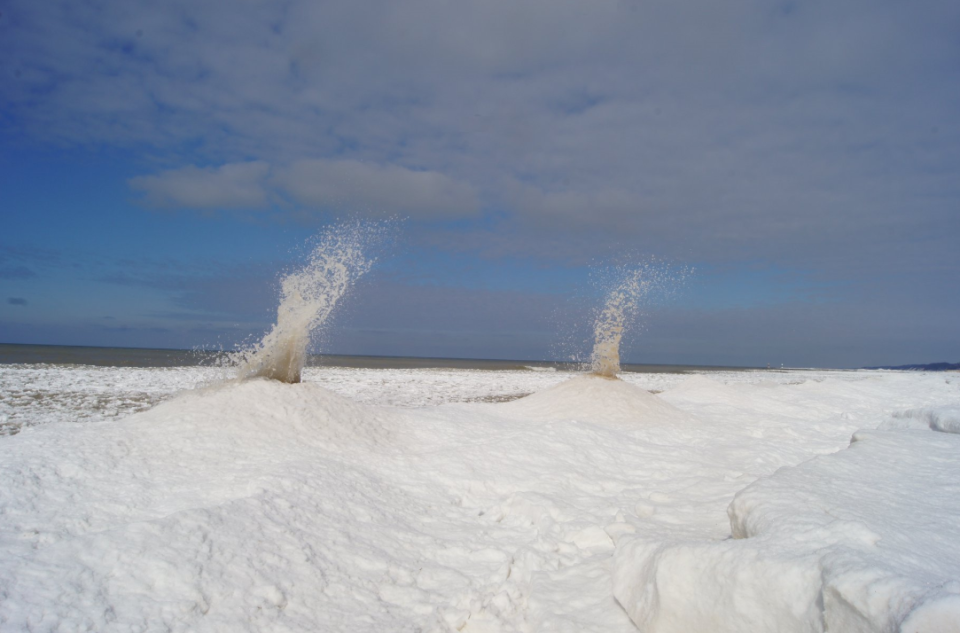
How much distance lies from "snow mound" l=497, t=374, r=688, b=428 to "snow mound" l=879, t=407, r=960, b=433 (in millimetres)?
3260

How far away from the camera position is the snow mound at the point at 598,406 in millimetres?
9445

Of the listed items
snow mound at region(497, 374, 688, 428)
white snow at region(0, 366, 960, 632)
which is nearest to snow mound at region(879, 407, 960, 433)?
white snow at region(0, 366, 960, 632)

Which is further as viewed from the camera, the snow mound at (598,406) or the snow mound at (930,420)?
the snow mound at (598,406)

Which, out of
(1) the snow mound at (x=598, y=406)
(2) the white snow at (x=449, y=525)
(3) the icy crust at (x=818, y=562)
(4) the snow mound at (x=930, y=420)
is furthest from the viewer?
(1) the snow mound at (x=598, y=406)

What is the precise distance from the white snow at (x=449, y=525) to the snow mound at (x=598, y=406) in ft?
4.25

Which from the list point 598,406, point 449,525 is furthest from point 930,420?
point 449,525

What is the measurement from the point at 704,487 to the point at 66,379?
17.7 metres

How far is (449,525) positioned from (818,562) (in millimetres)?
3118

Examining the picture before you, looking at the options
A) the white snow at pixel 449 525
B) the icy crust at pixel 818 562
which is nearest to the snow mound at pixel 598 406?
the white snow at pixel 449 525

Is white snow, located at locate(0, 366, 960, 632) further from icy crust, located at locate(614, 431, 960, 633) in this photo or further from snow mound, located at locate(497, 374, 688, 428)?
snow mound, located at locate(497, 374, 688, 428)

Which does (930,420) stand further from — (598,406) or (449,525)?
(449,525)

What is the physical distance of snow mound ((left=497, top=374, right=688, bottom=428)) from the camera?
9.45 m

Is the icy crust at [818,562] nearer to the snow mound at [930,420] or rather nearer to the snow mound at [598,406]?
the snow mound at [930,420]

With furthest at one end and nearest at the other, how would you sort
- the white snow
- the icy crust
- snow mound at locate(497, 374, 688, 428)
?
snow mound at locate(497, 374, 688, 428), the white snow, the icy crust
